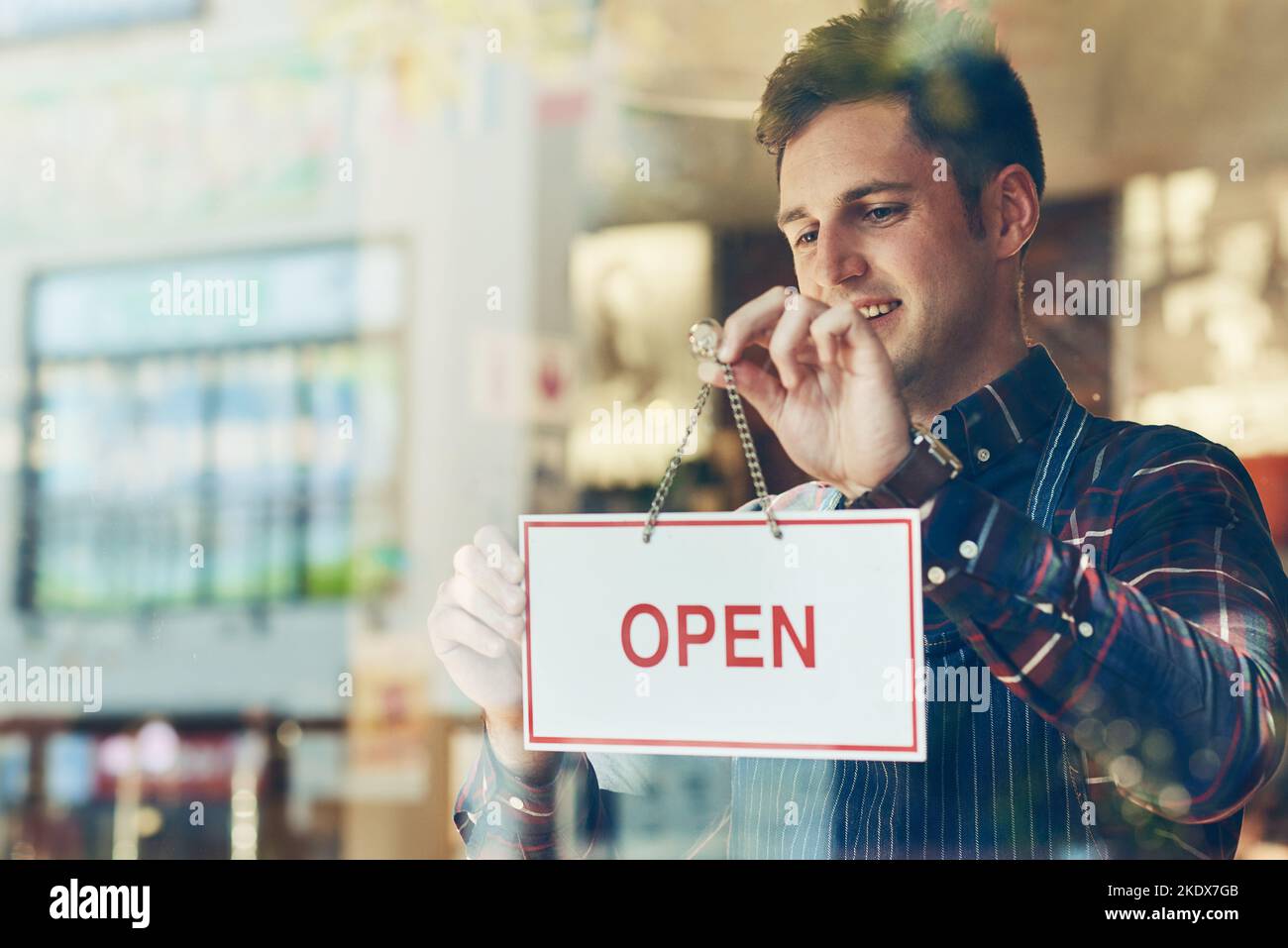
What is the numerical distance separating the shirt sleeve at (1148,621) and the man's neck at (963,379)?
14 cm

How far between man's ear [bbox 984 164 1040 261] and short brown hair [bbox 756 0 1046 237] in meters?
0.02

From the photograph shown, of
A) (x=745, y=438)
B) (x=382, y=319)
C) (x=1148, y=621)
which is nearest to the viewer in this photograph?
(x=1148, y=621)

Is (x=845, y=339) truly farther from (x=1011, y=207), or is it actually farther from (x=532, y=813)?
(x=532, y=813)

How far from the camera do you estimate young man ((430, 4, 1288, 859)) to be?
1630mm

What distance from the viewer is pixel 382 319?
83.0 inches

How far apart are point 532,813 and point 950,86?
1350mm

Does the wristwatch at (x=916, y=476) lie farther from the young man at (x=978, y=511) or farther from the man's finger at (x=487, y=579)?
the man's finger at (x=487, y=579)

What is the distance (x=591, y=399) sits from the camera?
1949mm

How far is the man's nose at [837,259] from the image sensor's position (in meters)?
1.79

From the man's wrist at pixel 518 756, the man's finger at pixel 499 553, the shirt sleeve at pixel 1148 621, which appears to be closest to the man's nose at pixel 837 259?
the shirt sleeve at pixel 1148 621

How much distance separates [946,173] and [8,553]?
1.88 metres

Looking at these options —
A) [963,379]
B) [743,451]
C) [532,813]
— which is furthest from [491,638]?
[963,379]
